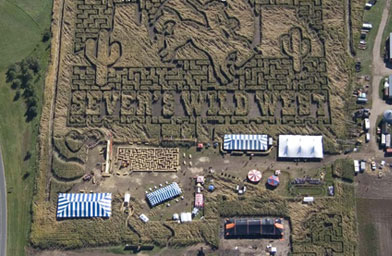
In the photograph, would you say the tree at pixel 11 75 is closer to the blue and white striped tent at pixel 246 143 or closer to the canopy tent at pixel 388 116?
the blue and white striped tent at pixel 246 143

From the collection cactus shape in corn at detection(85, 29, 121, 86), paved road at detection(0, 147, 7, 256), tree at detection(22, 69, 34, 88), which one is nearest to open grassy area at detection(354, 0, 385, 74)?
cactus shape in corn at detection(85, 29, 121, 86)

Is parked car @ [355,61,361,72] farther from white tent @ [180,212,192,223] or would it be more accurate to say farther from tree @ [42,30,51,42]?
tree @ [42,30,51,42]

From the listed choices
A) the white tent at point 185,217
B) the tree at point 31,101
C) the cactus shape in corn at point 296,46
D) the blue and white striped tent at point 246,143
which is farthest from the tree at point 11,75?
the cactus shape in corn at point 296,46

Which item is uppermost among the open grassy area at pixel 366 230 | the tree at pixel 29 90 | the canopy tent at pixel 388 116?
the tree at pixel 29 90

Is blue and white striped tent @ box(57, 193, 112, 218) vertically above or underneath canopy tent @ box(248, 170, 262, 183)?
underneath

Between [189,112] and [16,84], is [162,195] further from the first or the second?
[16,84]
